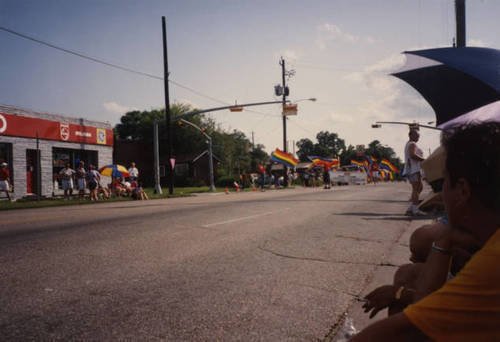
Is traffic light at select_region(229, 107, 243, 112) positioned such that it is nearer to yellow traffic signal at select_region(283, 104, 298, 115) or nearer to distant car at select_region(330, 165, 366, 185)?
yellow traffic signal at select_region(283, 104, 298, 115)

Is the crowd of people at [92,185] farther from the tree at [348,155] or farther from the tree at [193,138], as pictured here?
the tree at [348,155]

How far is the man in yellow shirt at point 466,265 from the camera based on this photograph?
977 millimetres

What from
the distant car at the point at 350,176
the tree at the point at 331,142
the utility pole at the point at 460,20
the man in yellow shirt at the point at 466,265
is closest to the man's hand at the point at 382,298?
the man in yellow shirt at the point at 466,265

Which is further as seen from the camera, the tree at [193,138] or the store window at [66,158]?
the tree at [193,138]

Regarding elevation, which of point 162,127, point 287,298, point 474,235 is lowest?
point 287,298

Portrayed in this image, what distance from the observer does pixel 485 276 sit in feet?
3.19

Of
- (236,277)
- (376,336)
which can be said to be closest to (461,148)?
(376,336)

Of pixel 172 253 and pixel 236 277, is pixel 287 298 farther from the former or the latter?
pixel 172 253

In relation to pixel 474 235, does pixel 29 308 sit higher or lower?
lower

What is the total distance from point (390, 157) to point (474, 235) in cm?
15546

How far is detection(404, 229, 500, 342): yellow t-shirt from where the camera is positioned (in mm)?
971

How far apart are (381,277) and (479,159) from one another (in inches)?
107

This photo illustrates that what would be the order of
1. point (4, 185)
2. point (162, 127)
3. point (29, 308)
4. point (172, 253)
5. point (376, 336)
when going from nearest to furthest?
1. point (376, 336)
2. point (29, 308)
3. point (172, 253)
4. point (4, 185)
5. point (162, 127)

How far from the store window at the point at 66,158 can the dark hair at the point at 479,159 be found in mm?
22686
